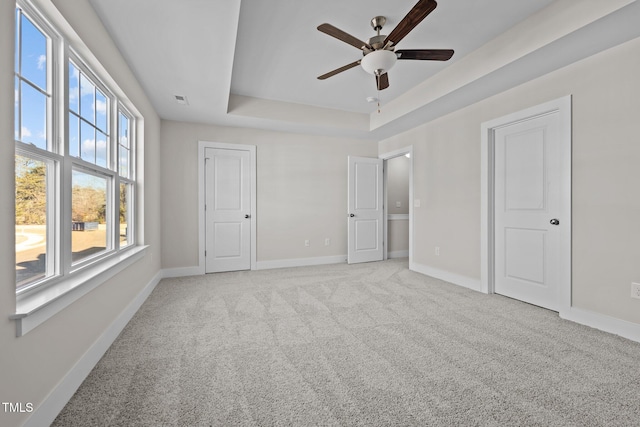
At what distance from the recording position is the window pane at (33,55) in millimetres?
1465

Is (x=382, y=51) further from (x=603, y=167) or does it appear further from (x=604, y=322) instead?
(x=604, y=322)

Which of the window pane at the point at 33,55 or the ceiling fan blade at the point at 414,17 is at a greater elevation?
the ceiling fan blade at the point at 414,17

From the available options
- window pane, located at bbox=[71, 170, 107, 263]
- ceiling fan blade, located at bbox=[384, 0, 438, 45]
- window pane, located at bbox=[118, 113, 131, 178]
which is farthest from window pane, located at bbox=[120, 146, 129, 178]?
ceiling fan blade, located at bbox=[384, 0, 438, 45]

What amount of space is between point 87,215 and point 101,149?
1.97 feet

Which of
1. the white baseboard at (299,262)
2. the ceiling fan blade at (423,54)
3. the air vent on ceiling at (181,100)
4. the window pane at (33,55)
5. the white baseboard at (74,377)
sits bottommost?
→ the white baseboard at (74,377)

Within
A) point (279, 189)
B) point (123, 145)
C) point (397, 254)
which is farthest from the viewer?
point (397, 254)

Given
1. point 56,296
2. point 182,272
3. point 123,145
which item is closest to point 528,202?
point 56,296

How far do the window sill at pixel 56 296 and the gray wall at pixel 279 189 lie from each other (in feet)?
7.43

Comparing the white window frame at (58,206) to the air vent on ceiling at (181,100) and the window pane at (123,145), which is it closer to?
the window pane at (123,145)

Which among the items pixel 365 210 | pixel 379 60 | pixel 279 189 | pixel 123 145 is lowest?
pixel 365 210

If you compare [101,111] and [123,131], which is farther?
[123,131]

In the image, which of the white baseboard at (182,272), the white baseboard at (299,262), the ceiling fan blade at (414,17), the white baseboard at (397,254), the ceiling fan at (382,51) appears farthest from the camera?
the white baseboard at (397,254)

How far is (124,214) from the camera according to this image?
311 centimetres

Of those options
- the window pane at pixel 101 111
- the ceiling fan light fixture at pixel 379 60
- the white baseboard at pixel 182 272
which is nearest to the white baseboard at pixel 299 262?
the white baseboard at pixel 182 272
